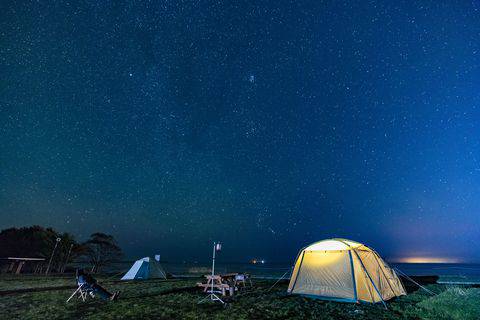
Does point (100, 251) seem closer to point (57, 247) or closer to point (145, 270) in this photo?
point (57, 247)

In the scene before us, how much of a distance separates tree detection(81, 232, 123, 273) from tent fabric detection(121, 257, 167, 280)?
80.1ft

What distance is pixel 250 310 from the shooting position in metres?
10.0

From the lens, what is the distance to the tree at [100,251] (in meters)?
42.1

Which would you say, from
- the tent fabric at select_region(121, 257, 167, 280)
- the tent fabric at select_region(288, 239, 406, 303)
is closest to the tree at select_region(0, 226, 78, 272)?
the tent fabric at select_region(121, 257, 167, 280)

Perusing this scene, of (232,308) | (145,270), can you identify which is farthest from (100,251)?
(232,308)

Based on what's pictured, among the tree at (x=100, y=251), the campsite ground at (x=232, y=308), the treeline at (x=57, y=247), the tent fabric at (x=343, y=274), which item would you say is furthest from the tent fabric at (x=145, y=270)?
the tree at (x=100, y=251)

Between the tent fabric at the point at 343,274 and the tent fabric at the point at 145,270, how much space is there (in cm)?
1367

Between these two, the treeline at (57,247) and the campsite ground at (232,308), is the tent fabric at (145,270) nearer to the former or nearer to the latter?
the campsite ground at (232,308)

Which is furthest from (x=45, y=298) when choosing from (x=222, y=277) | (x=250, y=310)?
(x=250, y=310)

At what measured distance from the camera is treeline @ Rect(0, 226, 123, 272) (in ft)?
118

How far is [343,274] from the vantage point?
472 inches

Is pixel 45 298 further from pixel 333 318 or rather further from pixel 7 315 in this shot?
pixel 333 318

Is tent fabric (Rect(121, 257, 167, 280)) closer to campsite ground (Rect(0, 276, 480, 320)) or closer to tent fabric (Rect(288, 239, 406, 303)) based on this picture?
campsite ground (Rect(0, 276, 480, 320))

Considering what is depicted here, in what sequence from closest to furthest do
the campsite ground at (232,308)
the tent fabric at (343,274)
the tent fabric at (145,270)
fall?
1. the campsite ground at (232,308)
2. the tent fabric at (343,274)
3. the tent fabric at (145,270)
